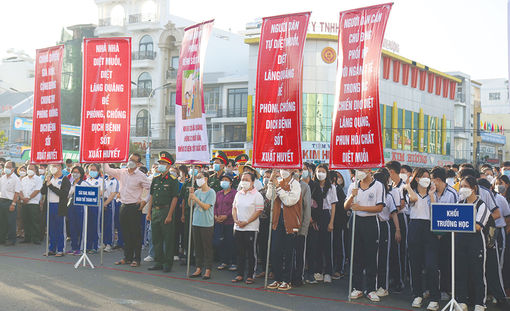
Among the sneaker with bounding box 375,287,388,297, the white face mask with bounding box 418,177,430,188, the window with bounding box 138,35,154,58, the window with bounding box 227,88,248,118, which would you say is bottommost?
the sneaker with bounding box 375,287,388,297

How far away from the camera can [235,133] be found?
164 feet

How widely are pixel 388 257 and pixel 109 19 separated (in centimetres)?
5305

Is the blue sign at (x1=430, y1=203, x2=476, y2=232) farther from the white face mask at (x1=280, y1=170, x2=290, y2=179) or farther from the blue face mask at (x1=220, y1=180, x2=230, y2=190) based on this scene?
the blue face mask at (x1=220, y1=180, x2=230, y2=190)

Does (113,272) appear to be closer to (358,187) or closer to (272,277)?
(272,277)

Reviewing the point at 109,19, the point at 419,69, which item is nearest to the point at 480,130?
the point at 419,69

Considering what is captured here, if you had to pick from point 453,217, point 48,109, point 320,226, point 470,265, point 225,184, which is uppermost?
point 48,109

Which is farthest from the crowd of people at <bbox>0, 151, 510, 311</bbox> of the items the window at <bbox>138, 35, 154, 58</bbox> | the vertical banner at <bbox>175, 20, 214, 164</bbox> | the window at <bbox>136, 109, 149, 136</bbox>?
the window at <bbox>138, 35, 154, 58</bbox>

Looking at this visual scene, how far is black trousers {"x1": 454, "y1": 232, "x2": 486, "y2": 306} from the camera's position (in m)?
7.70

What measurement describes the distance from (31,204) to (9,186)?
703 mm

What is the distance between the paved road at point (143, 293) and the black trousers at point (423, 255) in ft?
1.40

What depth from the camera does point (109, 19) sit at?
5697 cm

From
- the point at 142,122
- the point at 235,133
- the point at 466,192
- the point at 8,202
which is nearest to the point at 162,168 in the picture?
the point at 466,192

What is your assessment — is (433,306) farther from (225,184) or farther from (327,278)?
(225,184)

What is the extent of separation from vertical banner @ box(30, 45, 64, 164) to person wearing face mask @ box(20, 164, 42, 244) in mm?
2206
